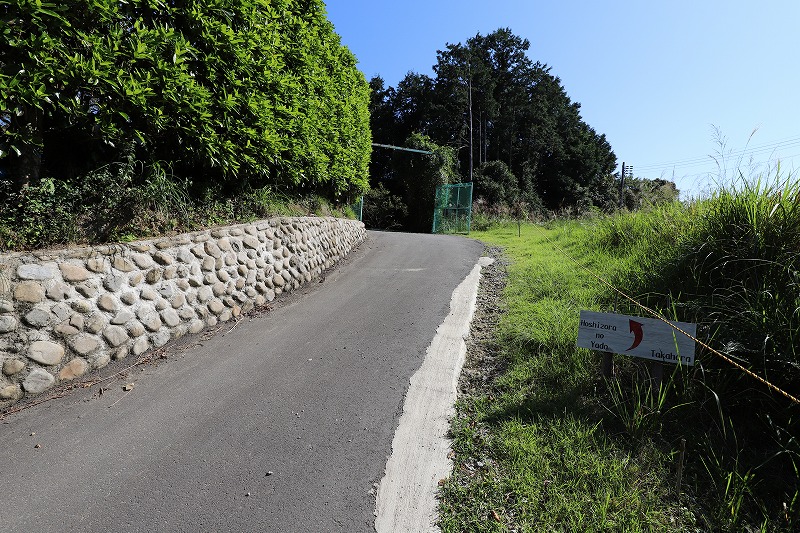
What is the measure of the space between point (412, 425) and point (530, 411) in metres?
0.91

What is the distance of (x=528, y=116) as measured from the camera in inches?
1602

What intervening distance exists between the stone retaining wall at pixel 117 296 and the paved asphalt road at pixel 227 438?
9.2 inches

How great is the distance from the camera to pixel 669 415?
9.25 ft

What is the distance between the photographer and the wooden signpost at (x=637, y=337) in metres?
2.73

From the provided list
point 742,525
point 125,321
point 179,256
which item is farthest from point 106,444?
point 742,525

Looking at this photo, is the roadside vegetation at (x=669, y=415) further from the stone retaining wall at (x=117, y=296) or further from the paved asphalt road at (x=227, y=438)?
the stone retaining wall at (x=117, y=296)

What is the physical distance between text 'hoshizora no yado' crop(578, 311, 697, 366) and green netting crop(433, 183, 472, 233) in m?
14.7

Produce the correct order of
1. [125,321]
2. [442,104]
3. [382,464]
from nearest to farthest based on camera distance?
[382,464] → [125,321] → [442,104]

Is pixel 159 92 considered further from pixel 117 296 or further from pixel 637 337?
pixel 637 337

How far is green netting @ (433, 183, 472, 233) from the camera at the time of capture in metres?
17.9

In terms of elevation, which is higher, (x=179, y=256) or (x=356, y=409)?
(x=179, y=256)

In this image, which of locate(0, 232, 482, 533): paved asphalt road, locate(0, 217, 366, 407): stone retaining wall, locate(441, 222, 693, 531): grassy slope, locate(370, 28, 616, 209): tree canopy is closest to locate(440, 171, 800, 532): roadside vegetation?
locate(441, 222, 693, 531): grassy slope

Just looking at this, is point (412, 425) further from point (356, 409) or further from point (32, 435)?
point (32, 435)

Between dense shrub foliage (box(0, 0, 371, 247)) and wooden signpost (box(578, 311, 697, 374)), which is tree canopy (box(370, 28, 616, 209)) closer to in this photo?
dense shrub foliage (box(0, 0, 371, 247))
